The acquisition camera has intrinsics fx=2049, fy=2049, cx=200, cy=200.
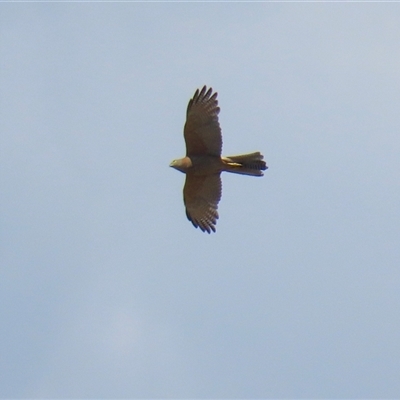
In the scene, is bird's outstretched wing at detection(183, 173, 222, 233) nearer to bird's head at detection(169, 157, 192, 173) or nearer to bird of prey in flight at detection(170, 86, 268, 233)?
bird of prey in flight at detection(170, 86, 268, 233)

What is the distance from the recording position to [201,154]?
48.6 metres

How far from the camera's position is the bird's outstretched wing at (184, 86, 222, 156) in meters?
48.1

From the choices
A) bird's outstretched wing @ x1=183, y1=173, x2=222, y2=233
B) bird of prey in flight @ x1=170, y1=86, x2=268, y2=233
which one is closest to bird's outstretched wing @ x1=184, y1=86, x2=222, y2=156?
bird of prey in flight @ x1=170, y1=86, x2=268, y2=233

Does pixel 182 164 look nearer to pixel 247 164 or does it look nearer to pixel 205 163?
pixel 205 163

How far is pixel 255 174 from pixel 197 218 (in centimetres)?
203

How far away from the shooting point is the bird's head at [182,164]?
48.6 metres

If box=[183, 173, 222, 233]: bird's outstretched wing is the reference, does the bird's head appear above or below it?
above

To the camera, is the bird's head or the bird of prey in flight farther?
the bird's head

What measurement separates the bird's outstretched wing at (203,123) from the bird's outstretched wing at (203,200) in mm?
1083

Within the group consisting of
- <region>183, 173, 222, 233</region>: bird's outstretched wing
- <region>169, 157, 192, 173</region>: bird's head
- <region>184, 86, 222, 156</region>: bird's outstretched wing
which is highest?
<region>184, 86, 222, 156</region>: bird's outstretched wing

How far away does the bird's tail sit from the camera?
48.4 metres

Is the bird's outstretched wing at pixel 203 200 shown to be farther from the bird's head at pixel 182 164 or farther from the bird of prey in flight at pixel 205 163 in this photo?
the bird's head at pixel 182 164

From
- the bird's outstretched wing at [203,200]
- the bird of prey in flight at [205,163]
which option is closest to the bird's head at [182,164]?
the bird of prey in flight at [205,163]

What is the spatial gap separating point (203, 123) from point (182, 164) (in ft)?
3.89
